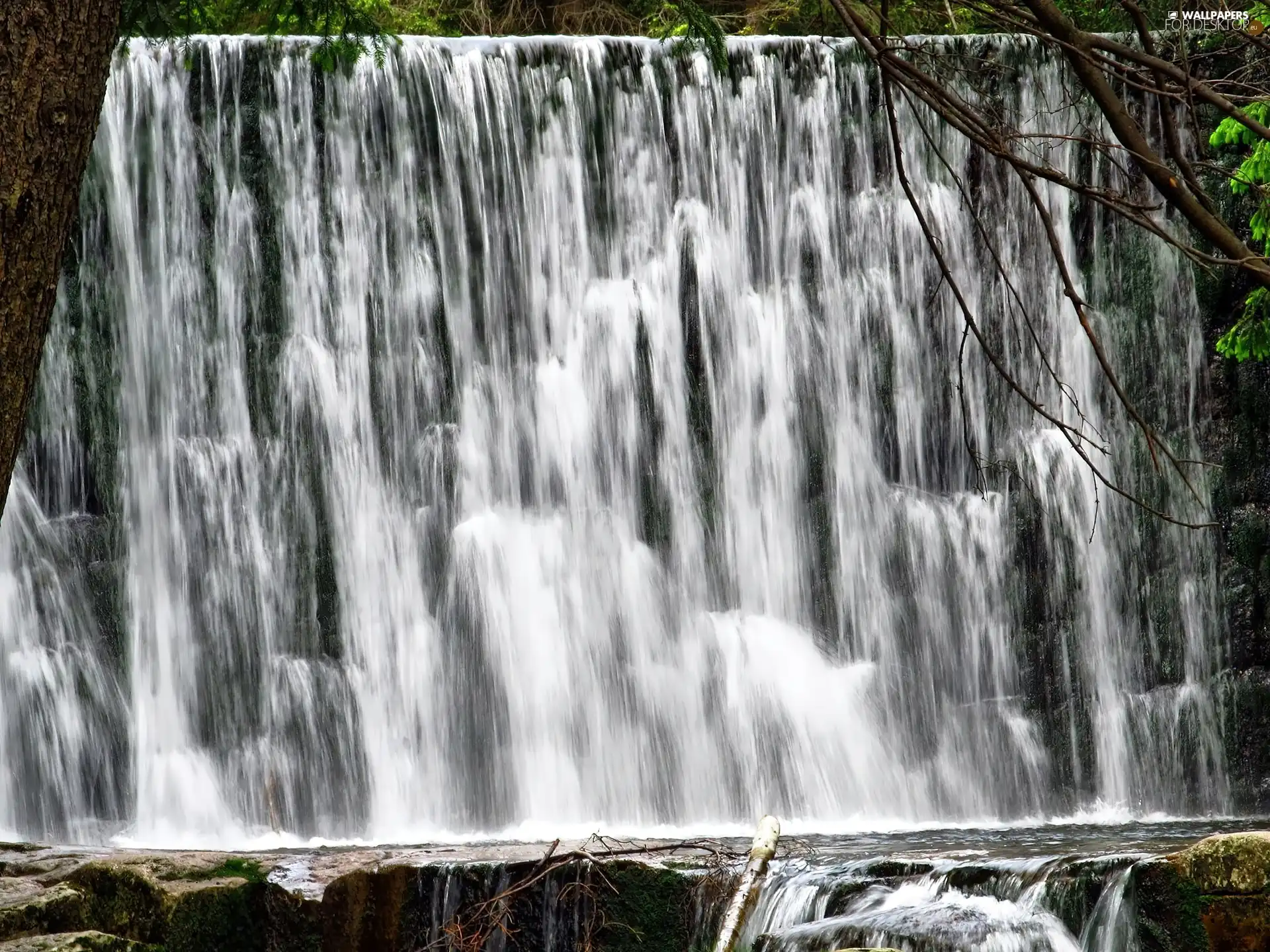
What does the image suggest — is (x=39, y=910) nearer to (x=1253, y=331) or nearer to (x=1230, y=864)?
(x=1230, y=864)

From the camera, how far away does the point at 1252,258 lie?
7.49ft

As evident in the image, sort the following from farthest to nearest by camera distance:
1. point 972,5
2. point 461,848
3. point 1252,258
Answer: point 461,848
point 972,5
point 1252,258

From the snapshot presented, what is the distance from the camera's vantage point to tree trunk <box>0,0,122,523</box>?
2633 mm

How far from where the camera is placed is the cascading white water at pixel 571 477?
10680mm

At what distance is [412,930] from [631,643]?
525cm

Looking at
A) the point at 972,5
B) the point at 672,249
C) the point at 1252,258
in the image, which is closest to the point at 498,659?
the point at 672,249

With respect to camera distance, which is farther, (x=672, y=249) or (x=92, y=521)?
(x=672, y=249)

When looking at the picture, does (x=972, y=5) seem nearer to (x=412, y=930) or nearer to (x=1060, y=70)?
(x=412, y=930)

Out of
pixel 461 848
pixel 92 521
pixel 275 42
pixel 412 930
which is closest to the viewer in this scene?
pixel 412 930

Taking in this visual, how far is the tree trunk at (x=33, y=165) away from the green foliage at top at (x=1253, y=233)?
8.09 metres

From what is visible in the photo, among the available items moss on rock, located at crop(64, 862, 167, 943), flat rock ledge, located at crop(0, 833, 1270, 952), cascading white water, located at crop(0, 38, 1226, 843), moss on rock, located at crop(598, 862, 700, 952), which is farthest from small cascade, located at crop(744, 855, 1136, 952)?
cascading white water, located at crop(0, 38, 1226, 843)

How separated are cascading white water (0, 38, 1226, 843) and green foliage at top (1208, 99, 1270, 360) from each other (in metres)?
1.03

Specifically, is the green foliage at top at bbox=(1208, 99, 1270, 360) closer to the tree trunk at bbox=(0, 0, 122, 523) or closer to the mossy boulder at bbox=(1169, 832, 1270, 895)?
the mossy boulder at bbox=(1169, 832, 1270, 895)

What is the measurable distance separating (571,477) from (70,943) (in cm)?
718
